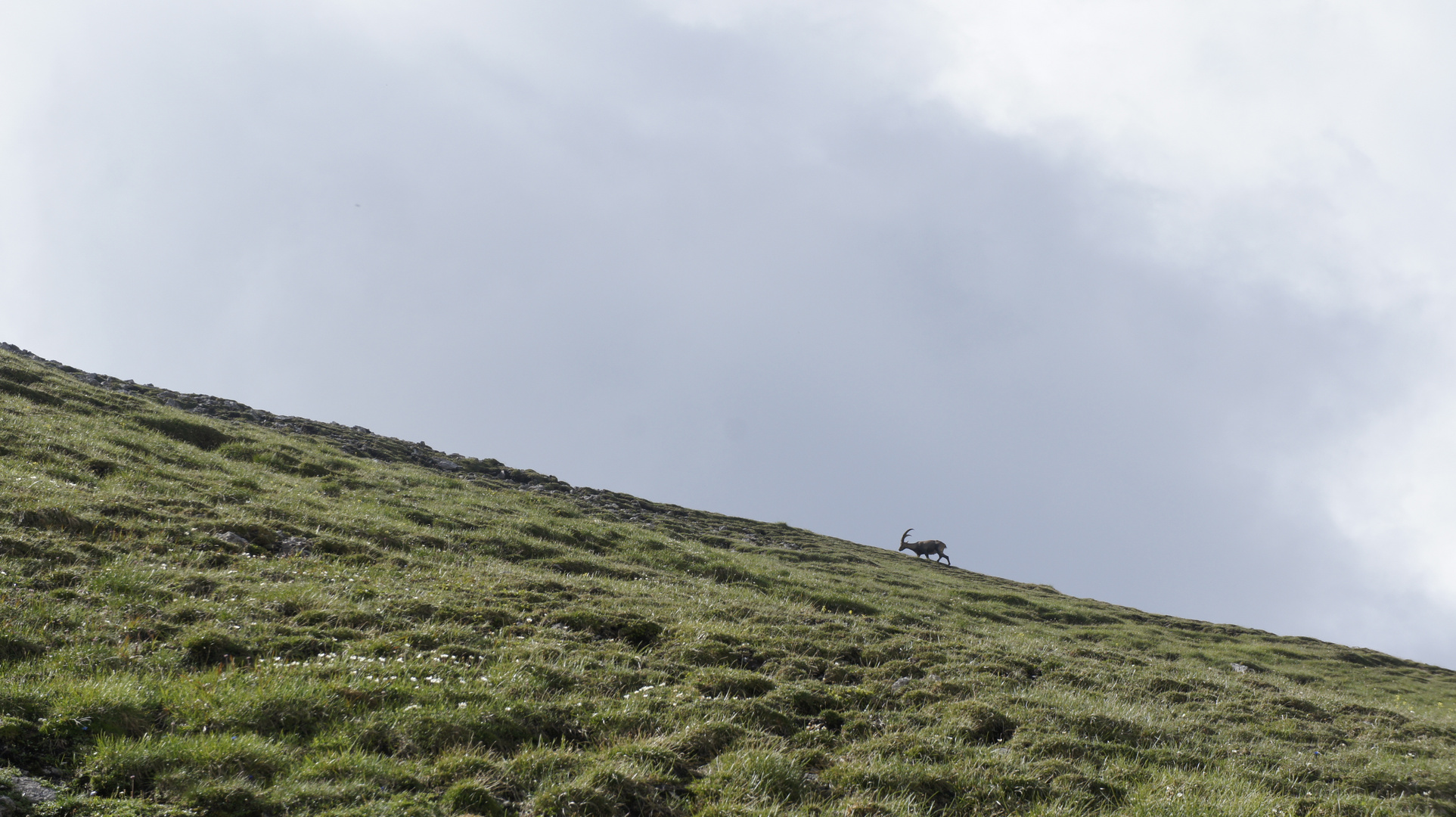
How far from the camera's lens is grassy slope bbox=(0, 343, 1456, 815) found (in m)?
A: 7.92

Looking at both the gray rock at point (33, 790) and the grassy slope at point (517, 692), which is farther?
the grassy slope at point (517, 692)

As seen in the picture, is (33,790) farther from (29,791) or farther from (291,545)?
(291,545)

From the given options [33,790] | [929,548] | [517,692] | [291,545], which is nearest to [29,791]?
[33,790]

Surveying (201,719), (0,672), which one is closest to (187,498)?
(0,672)

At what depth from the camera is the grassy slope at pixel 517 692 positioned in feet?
26.0

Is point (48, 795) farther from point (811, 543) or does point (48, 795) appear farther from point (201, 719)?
point (811, 543)

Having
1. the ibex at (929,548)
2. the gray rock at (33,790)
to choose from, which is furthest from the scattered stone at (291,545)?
the ibex at (929,548)

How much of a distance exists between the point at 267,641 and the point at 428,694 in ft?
10.4

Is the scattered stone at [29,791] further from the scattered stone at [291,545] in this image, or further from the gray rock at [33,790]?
the scattered stone at [291,545]

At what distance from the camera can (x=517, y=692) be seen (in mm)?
10320

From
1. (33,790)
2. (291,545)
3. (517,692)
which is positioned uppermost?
(517,692)

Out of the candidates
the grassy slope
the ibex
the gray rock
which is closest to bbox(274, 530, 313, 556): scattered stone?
the grassy slope

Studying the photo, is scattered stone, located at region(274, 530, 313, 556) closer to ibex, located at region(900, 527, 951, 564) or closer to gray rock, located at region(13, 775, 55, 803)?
gray rock, located at region(13, 775, 55, 803)

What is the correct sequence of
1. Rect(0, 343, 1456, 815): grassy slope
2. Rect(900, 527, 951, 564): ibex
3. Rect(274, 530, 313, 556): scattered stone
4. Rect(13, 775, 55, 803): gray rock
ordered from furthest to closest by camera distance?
1. Rect(900, 527, 951, 564): ibex
2. Rect(274, 530, 313, 556): scattered stone
3. Rect(0, 343, 1456, 815): grassy slope
4. Rect(13, 775, 55, 803): gray rock
